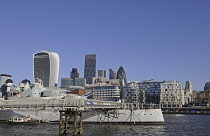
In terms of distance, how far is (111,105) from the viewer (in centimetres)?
8512

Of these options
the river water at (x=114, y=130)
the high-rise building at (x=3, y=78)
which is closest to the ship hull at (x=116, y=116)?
the river water at (x=114, y=130)

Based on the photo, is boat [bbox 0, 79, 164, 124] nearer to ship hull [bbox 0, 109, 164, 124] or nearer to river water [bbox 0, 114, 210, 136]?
ship hull [bbox 0, 109, 164, 124]

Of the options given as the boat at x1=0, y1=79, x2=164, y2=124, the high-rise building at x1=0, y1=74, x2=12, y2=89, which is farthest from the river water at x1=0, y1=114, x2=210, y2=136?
the high-rise building at x1=0, y1=74, x2=12, y2=89

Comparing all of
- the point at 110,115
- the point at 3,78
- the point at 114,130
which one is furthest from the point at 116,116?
the point at 3,78

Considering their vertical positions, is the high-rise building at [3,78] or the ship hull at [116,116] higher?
the high-rise building at [3,78]

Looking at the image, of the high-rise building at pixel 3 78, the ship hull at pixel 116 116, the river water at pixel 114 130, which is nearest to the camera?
the river water at pixel 114 130

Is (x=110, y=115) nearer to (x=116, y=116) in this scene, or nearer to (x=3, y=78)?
(x=116, y=116)

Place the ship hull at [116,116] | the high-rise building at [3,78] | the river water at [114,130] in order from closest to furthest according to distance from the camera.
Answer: the river water at [114,130]
the ship hull at [116,116]
the high-rise building at [3,78]

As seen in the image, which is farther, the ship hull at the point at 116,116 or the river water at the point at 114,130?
the ship hull at the point at 116,116

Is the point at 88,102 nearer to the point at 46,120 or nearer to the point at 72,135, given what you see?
the point at 72,135

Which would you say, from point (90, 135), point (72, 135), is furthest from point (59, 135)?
point (90, 135)

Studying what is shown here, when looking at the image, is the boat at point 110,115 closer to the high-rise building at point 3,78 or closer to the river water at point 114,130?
the river water at point 114,130

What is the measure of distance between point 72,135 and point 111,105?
32654 mm

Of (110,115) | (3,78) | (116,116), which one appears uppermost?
(3,78)
